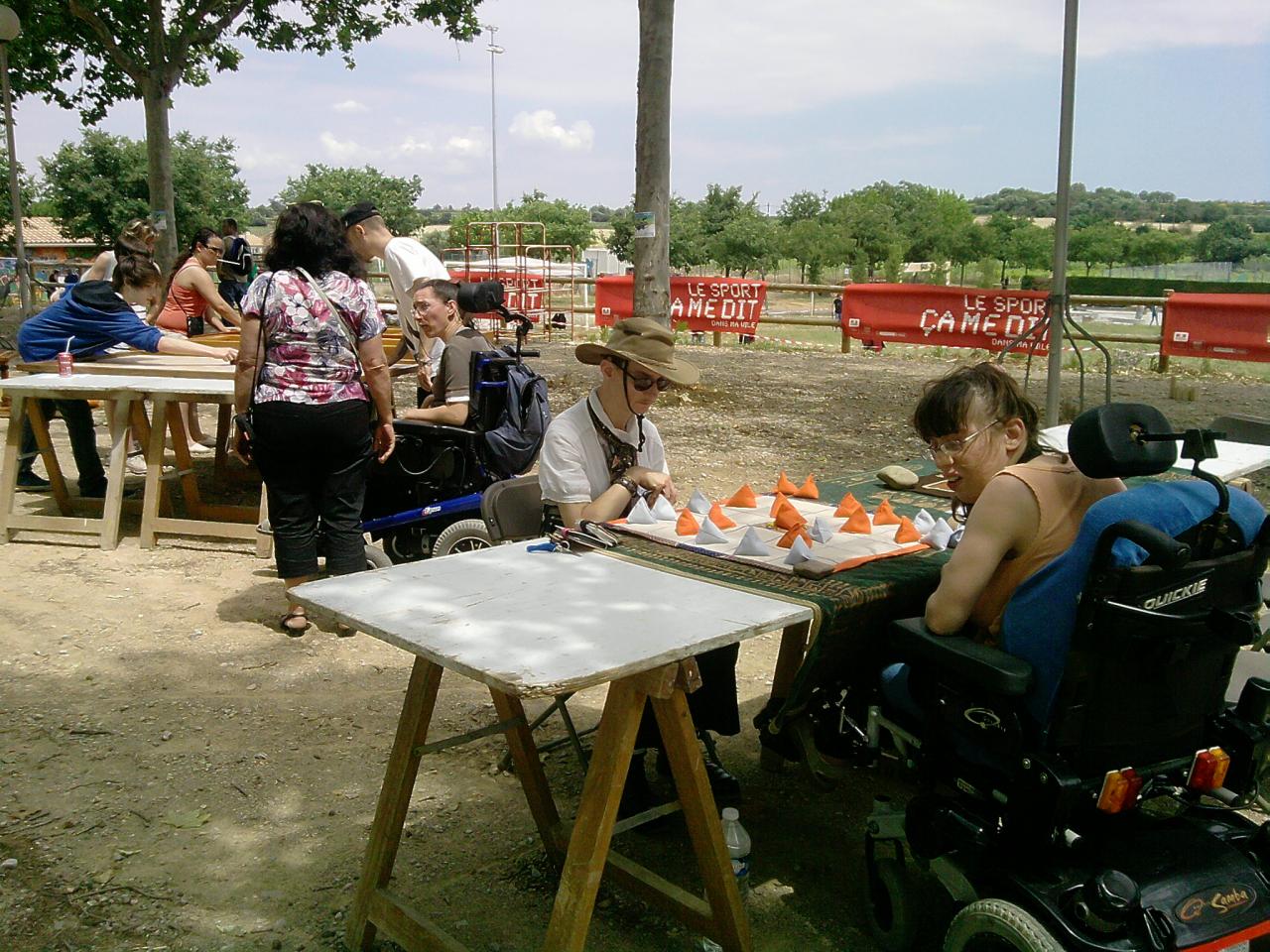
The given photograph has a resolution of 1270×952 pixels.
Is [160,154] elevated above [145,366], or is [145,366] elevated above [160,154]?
[160,154]

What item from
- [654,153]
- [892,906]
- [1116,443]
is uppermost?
[654,153]

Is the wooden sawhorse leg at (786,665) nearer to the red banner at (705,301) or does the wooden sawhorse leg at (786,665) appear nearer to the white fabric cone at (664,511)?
the white fabric cone at (664,511)

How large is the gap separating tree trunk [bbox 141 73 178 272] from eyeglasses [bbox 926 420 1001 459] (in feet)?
47.4

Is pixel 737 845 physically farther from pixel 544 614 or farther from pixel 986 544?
pixel 986 544

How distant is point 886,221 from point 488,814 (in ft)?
192

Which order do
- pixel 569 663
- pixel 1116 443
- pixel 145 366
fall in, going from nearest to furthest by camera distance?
pixel 569 663 < pixel 1116 443 < pixel 145 366

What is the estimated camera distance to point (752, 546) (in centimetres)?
290

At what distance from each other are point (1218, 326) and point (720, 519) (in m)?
10.7

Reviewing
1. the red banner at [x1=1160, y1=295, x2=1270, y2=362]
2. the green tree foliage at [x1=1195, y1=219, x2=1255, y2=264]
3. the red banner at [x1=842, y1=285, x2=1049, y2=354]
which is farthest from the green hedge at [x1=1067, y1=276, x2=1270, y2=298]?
the red banner at [x1=1160, y1=295, x2=1270, y2=362]

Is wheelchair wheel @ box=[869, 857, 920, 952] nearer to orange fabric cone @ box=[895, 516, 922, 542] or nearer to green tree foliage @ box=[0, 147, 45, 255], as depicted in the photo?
orange fabric cone @ box=[895, 516, 922, 542]

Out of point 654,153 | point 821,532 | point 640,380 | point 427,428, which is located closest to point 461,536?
point 427,428

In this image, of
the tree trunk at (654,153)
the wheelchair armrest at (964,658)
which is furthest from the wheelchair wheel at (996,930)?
the tree trunk at (654,153)

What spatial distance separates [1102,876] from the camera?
6.77ft

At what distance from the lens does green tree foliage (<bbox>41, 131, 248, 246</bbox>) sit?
158ft
